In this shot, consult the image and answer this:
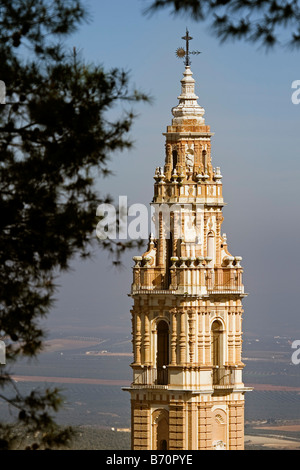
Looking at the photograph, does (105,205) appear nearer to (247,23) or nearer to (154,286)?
(247,23)

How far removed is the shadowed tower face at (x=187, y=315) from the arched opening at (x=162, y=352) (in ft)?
0.10

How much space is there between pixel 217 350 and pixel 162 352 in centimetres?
182

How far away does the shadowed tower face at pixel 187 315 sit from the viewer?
2566 inches

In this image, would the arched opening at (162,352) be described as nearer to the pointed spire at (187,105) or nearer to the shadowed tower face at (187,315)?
the shadowed tower face at (187,315)

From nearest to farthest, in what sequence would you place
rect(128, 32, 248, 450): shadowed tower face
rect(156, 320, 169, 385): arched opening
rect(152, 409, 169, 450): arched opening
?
rect(128, 32, 248, 450): shadowed tower face, rect(152, 409, 169, 450): arched opening, rect(156, 320, 169, 385): arched opening

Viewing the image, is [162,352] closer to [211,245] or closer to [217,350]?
[217,350]

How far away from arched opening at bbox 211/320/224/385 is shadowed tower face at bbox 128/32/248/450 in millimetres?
31

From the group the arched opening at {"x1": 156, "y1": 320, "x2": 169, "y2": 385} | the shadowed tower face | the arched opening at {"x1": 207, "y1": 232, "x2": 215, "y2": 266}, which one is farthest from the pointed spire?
the arched opening at {"x1": 156, "y1": 320, "x2": 169, "y2": 385}

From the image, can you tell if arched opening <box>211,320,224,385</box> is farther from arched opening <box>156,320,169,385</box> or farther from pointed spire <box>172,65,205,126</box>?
pointed spire <box>172,65,205,126</box>

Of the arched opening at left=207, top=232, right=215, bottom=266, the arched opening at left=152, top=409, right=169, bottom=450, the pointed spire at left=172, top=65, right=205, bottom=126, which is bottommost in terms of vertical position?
the arched opening at left=152, top=409, right=169, bottom=450

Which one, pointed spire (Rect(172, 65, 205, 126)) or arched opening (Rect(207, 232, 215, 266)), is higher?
pointed spire (Rect(172, 65, 205, 126))

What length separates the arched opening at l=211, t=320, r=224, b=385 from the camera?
6625 cm

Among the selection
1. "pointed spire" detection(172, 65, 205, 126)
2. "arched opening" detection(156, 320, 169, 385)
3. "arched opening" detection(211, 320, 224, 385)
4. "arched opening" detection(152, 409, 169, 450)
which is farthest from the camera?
"pointed spire" detection(172, 65, 205, 126)
